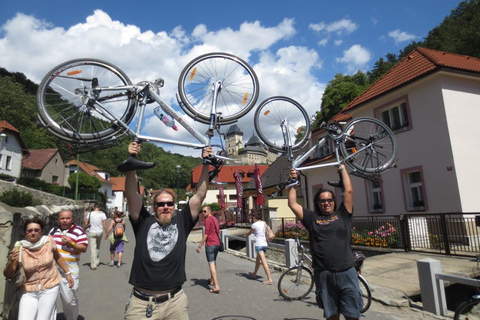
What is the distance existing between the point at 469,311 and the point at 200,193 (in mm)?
4613

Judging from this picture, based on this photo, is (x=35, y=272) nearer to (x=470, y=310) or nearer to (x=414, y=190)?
(x=470, y=310)

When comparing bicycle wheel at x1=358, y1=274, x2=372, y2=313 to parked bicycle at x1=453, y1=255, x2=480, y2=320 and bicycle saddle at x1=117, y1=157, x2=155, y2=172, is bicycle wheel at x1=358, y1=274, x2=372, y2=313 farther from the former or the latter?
bicycle saddle at x1=117, y1=157, x2=155, y2=172

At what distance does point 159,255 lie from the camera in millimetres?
2947

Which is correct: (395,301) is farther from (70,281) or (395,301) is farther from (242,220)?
(242,220)

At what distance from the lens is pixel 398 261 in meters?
10.1

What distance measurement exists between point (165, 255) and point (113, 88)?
257 cm

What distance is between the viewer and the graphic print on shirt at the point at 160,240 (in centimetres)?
295

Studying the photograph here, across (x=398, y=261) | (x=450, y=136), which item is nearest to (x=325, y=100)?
(x=450, y=136)

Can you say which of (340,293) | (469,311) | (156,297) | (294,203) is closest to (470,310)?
(469,311)

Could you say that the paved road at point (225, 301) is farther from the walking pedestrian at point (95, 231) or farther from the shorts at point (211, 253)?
the shorts at point (211, 253)

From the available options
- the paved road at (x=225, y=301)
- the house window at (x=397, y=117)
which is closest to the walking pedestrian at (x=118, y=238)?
the paved road at (x=225, y=301)

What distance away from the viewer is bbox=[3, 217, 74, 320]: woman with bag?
3.81 metres

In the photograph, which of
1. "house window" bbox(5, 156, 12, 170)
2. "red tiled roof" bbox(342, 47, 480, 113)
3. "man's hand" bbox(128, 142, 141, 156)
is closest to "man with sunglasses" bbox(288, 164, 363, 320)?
"man's hand" bbox(128, 142, 141, 156)

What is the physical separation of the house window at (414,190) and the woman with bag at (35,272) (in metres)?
14.2
